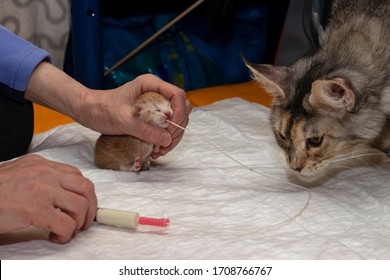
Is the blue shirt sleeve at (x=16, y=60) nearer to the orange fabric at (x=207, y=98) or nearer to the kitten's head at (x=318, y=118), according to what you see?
the orange fabric at (x=207, y=98)

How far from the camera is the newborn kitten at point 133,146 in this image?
1.42 meters

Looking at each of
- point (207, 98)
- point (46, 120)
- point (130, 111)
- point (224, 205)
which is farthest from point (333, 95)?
point (46, 120)

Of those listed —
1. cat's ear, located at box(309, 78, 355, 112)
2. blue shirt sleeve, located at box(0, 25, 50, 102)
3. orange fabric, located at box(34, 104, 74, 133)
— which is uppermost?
cat's ear, located at box(309, 78, 355, 112)

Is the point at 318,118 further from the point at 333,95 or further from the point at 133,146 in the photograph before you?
the point at 133,146

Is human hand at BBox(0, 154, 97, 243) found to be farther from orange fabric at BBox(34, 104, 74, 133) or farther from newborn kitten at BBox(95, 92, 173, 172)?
orange fabric at BBox(34, 104, 74, 133)

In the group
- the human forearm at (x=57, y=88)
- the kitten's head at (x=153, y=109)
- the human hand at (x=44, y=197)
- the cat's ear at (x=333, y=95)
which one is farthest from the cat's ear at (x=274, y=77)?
the human hand at (x=44, y=197)

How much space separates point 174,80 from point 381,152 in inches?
49.6

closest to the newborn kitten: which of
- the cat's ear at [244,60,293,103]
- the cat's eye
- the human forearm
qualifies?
the human forearm

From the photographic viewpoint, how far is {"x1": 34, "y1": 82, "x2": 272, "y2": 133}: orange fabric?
205 cm

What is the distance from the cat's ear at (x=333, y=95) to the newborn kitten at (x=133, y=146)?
38 centimetres

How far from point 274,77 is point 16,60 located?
72cm

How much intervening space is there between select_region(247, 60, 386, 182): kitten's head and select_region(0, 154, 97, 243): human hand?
0.59m

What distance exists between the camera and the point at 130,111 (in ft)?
4.77

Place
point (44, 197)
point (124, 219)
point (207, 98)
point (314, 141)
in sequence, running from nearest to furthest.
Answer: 1. point (44, 197)
2. point (124, 219)
3. point (314, 141)
4. point (207, 98)
